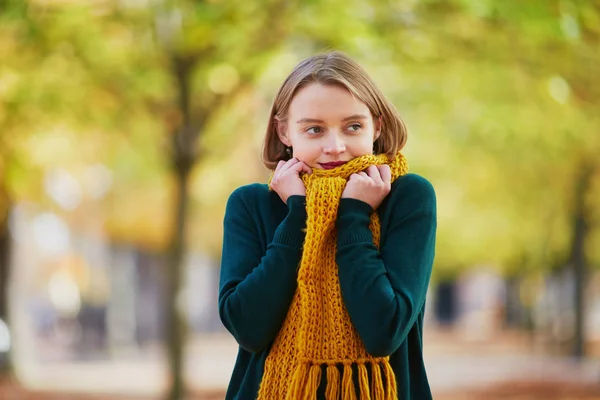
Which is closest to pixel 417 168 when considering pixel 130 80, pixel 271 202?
pixel 130 80

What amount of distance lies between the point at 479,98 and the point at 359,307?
8.87 meters

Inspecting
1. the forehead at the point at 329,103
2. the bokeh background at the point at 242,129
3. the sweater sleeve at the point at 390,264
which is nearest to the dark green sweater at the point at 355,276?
the sweater sleeve at the point at 390,264

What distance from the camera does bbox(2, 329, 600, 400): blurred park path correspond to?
14078mm

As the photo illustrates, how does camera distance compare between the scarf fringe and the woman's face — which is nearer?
the scarf fringe

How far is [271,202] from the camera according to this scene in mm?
2512

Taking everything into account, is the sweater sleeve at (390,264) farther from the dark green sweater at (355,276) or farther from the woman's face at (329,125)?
the woman's face at (329,125)

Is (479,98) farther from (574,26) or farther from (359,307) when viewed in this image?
(359,307)

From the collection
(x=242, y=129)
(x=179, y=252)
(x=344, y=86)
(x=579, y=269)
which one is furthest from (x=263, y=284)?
(x=579, y=269)

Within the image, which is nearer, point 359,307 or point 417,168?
point 359,307

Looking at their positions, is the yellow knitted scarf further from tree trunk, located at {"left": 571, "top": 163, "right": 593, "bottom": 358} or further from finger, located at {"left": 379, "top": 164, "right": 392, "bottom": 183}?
tree trunk, located at {"left": 571, "top": 163, "right": 593, "bottom": 358}

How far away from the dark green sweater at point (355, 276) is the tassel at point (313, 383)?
30 mm

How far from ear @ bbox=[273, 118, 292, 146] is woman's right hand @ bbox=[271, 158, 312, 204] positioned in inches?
4.4

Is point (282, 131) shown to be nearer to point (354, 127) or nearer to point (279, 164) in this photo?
point (279, 164)

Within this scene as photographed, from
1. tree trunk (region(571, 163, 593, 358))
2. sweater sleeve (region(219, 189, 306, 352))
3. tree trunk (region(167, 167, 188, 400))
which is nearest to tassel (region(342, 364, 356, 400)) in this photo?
sweater sleeve (region(219, 189, 306, 352))
